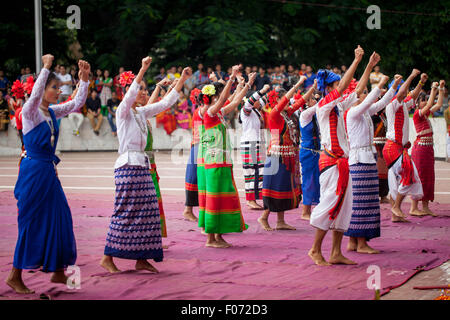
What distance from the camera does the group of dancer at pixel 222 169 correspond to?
6.54 m

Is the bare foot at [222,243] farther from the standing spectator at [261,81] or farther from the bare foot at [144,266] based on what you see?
the standing spectator at [261,81]

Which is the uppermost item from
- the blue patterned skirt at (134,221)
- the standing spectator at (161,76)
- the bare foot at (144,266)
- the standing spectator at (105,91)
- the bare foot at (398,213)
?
the standing spectator at (161,76)

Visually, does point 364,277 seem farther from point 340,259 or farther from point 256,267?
point 256,267

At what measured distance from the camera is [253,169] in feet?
41.8

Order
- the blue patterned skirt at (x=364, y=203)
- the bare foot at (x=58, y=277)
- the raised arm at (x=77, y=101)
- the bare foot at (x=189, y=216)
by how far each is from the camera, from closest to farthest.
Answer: the bare foot at (x=58, y=277)
the raised arm at (x=77, y=101)
the blue patterned skirt at (x=364, y=203)
the bare foot at (x=189, y=216)

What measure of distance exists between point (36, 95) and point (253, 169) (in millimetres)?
6812

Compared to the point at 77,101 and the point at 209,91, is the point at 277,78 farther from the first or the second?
the point at 77,101

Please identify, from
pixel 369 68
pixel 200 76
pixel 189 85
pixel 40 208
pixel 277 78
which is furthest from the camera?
pixel 189 85

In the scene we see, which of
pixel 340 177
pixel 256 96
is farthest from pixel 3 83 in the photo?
pixel 340 177

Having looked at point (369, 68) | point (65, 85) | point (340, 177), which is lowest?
point (340, 177)

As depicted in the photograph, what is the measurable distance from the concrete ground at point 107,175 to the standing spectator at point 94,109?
139cm

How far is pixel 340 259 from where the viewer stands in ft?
25.6

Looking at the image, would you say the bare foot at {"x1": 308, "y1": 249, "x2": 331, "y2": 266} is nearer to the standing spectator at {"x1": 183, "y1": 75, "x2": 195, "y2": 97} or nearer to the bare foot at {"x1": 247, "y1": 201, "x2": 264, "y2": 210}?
the bare foot at {"x1": 247, "y1": 201, "x2": 264, "y2": 210}

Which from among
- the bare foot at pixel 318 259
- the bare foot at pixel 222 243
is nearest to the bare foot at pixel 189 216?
the bare foot at pixel 222 243
